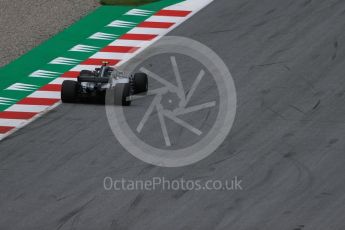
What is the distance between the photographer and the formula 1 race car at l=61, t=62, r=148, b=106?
29.7 m

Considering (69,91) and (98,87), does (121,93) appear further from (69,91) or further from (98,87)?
(69,91)

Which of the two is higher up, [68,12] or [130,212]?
[68,12]

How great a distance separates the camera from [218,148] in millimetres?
27438

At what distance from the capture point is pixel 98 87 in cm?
2986

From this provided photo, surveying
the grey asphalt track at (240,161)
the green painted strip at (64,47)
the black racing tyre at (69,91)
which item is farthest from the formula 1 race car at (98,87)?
the green painted strip at (64,47)

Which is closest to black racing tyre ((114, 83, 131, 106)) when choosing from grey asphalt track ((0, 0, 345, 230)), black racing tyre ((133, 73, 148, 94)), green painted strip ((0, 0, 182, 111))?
grey asphalt track ((0, 0, 345, 230))

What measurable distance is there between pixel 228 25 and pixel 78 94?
762 centimetres

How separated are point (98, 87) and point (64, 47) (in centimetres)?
547

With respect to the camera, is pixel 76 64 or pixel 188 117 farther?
pixel 76 64

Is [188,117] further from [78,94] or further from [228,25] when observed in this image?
[228,25]

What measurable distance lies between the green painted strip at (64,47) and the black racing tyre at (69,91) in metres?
1.74

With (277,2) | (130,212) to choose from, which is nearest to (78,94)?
(130,212)

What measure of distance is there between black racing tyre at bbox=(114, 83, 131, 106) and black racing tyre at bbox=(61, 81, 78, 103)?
3.83 ft

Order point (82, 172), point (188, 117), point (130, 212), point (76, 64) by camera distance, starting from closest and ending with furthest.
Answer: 1. point (130, 212)
2. point (82, 172)
3. point (188, 117)
4. point (76, 64)
